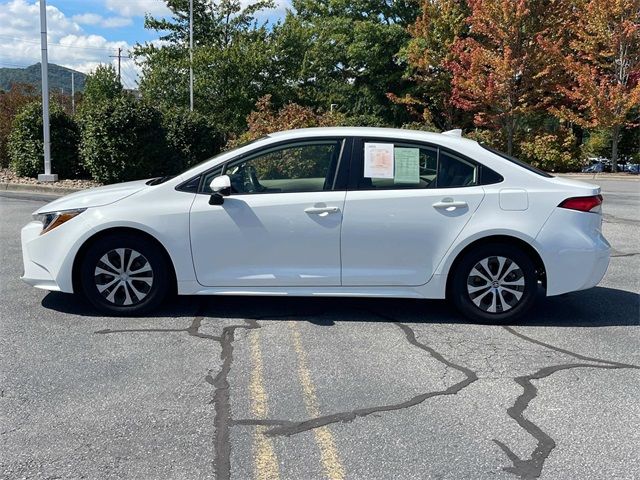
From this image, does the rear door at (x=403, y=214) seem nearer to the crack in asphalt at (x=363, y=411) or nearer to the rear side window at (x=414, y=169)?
the rear side window at (x=414, y=169)

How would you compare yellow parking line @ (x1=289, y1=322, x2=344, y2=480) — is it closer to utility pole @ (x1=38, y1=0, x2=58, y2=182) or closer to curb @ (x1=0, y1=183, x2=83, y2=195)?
curb @ (x1=0, y1=183, x2=83, y2=195)

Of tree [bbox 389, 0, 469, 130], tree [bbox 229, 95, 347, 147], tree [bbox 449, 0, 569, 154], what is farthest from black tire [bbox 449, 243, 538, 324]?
tree [bbox 389, 0, 469, 130]

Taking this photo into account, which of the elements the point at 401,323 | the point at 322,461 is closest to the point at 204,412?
the point at 322,461

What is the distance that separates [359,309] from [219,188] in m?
1.68

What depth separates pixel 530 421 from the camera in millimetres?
3514

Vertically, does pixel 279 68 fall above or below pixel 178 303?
above

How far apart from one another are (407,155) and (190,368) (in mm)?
2452

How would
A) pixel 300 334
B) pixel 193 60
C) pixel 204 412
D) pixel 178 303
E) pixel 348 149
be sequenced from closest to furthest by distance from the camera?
pixel 204 412 < pixel 300 334 < pixel 348 149 < pixel 178 303 < pixel 193 60

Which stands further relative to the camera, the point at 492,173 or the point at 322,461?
the point at 492,173

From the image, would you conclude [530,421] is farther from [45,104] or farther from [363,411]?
[45,104]

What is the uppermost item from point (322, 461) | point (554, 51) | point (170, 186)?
point (554, 51)

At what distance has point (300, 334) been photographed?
4.89 m

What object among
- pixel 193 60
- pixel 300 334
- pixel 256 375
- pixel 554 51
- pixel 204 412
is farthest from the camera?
pixel 193 60

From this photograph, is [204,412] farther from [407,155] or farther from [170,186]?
[407,155]
